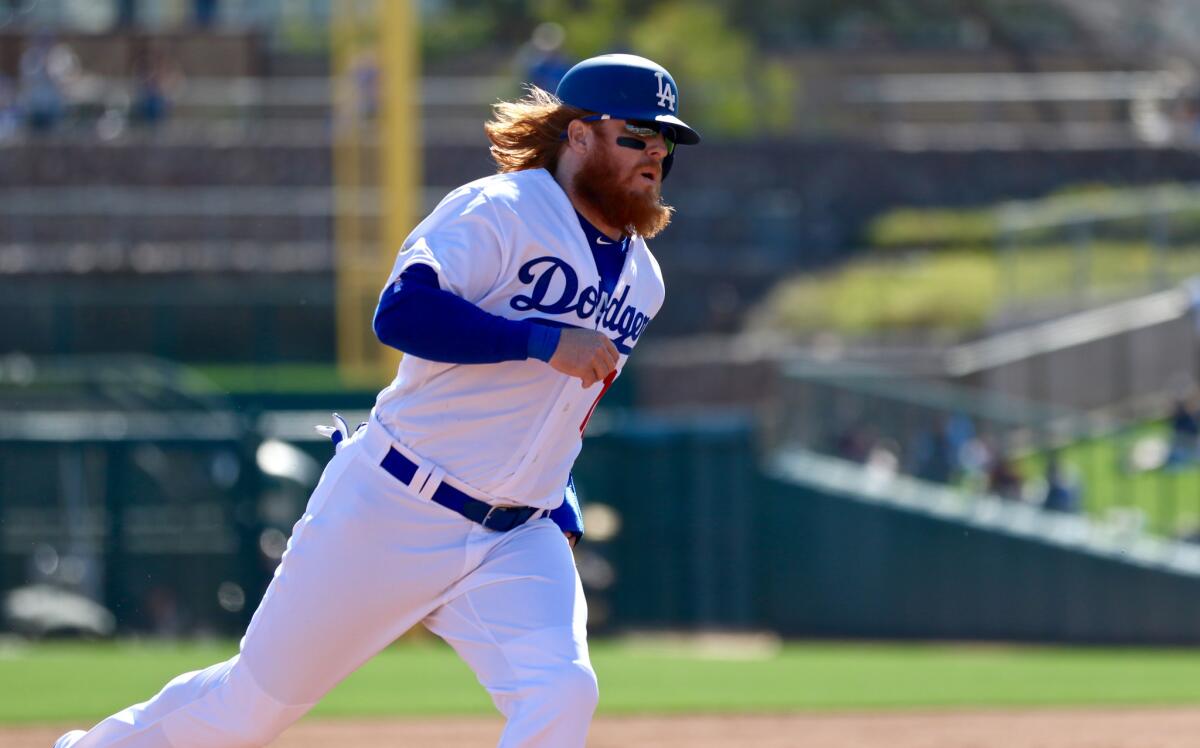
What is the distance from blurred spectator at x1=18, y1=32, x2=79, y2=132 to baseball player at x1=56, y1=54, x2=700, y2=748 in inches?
794

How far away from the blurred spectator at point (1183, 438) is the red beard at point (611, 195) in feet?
34.0

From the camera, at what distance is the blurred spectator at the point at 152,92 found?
23719 millimetres

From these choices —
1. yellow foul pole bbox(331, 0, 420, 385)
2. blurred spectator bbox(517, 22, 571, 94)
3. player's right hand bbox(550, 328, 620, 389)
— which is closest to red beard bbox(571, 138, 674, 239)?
player's right hand bbox(550, 328, 620, 389)

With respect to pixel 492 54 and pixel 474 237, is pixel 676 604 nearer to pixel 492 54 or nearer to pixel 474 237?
pixel 474 237

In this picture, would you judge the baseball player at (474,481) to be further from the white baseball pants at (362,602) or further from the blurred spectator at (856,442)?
the blurred spectator at (856,442)

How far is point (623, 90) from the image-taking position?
4.49m

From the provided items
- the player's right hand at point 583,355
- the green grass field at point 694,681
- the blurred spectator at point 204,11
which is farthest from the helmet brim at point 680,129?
the blurred spectator at point 204,11

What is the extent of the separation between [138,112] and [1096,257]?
12.6 meters

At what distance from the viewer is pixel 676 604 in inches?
564

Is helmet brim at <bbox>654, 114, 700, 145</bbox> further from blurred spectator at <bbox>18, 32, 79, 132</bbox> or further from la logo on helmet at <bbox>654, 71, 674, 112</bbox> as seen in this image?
blurred spectator at <bbox>18, 32, 79, 132</bbox>

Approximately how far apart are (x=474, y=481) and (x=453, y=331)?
0.45m

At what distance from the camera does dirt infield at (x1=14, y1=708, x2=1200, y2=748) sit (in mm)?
7578

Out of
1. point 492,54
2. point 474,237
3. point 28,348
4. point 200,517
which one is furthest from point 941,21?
point 474,237

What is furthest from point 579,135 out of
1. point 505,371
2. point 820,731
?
point 820,731
